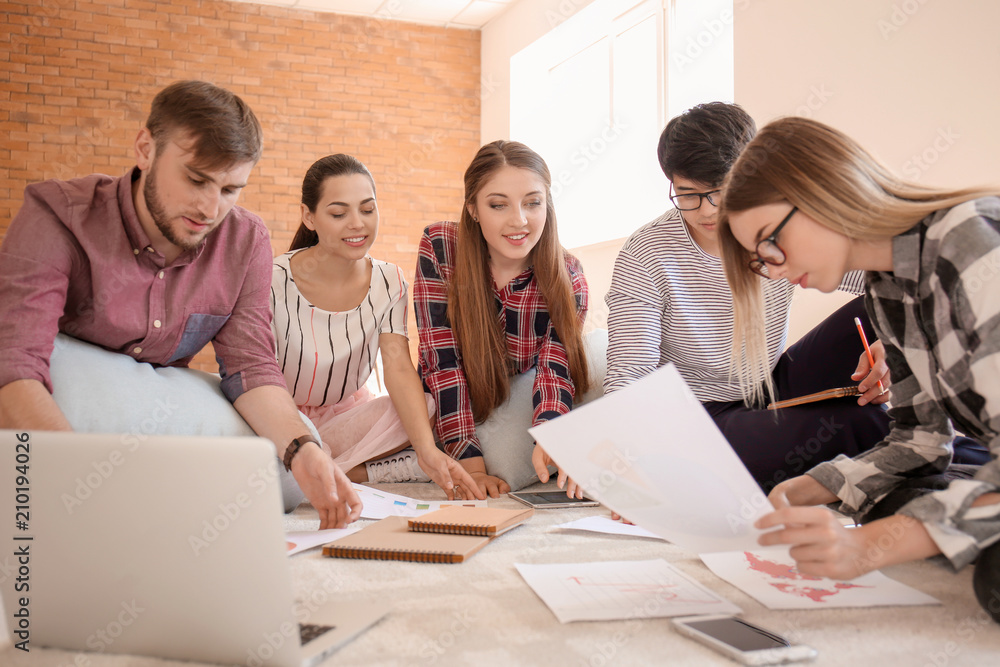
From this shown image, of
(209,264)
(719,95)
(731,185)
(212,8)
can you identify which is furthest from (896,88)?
(212,8)

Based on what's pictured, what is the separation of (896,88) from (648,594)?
2.53m

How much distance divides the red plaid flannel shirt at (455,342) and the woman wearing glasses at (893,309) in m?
0.86

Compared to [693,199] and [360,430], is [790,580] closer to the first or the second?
[693,199]

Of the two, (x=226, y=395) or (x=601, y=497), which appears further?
(x=226, y=395)

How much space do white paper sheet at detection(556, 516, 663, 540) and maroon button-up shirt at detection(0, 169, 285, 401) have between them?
0.71 metres

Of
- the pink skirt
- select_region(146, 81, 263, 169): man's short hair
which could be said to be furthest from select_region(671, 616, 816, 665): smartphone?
the pink skirt

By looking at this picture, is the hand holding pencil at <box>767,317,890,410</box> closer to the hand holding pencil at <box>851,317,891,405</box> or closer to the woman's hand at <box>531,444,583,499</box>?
the hand holding pencil at <box>851,317,891,405</box>

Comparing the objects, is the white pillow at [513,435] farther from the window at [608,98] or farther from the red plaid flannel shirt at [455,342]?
the window at [608,98]

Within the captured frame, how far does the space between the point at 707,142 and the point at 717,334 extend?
18.7 inches

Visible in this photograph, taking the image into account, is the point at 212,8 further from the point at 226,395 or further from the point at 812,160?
the point at 812,160

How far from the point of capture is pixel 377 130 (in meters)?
6.41

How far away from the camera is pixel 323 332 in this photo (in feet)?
7.32

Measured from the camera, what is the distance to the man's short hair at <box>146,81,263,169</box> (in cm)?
145

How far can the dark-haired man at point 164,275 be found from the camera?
4.40 ft
